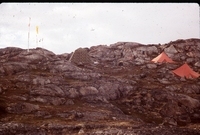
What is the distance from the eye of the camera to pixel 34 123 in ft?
88.1

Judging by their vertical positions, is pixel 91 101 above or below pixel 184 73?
below

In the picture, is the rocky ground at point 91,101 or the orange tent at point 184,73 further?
the orange tent at point 184,73

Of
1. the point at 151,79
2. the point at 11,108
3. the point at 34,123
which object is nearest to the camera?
the point at 34,123

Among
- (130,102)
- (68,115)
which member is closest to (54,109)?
(68,115)

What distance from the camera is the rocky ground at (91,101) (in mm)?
26125

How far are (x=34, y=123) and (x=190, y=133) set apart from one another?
1768 centimetres

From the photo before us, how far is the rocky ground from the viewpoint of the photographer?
26125 mm

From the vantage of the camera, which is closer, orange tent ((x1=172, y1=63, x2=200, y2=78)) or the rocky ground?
the rocky ground

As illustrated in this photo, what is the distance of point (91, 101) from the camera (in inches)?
1594

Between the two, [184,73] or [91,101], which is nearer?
[91,101]

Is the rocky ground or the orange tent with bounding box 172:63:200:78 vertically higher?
the orange tent with bounding box 172:63:200:78

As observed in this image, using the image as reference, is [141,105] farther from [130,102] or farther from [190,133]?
[190,133]

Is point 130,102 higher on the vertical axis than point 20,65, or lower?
lower

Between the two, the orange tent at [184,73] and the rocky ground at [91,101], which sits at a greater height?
the orange tent at [184,73]
